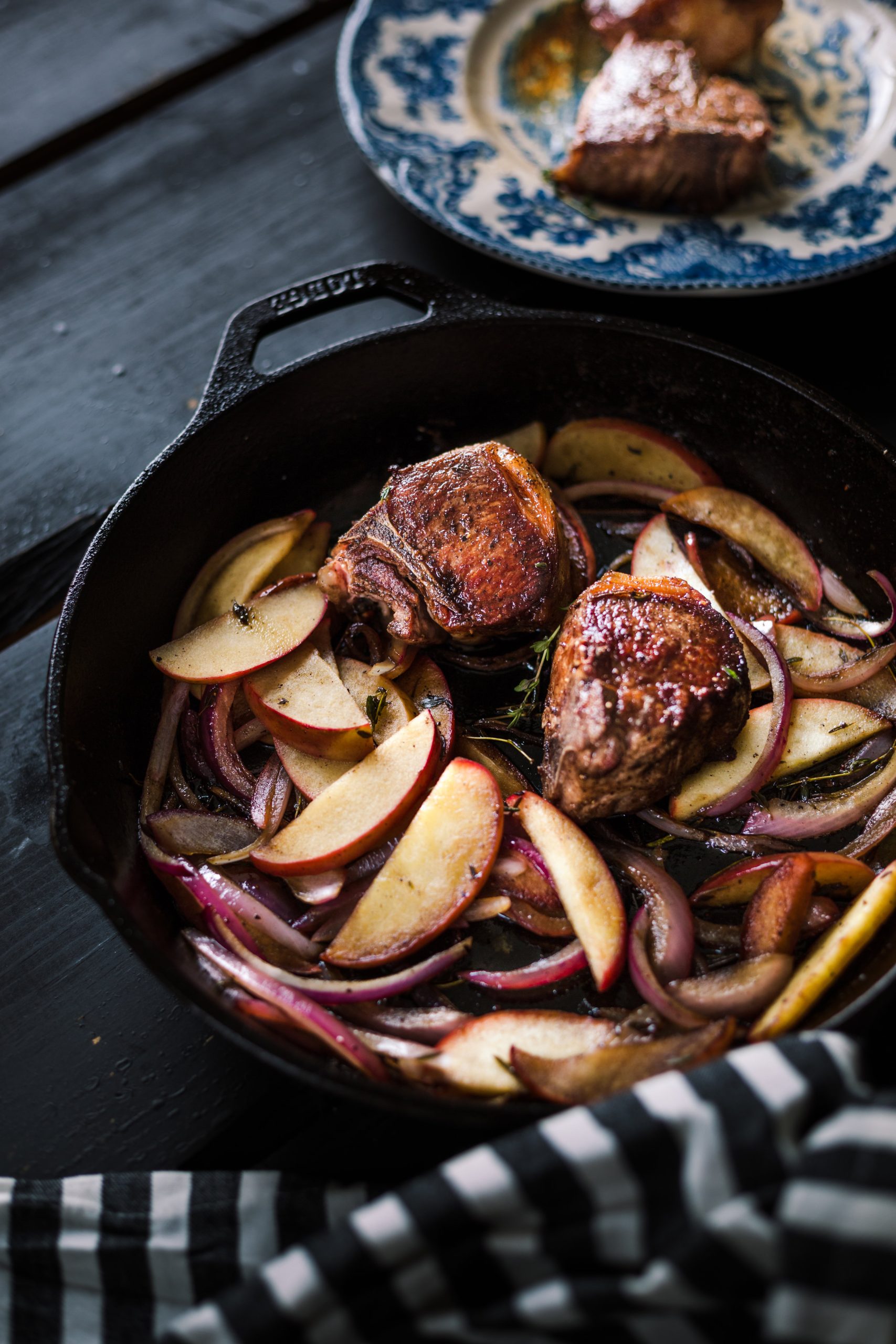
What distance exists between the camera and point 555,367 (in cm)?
283

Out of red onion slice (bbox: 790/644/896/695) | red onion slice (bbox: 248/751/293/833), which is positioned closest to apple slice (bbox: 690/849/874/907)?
red onion slice (bbox: 790/644/896/695)

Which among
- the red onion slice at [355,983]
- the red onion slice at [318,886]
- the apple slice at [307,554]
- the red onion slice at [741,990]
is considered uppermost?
the apple slice at [307,554]

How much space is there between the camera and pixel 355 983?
6.73ft

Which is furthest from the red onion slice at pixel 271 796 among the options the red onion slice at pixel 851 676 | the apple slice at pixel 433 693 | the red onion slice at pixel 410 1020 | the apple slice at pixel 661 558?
the red onion slice at pixel 851 676

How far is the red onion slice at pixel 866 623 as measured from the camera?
2.53 meters

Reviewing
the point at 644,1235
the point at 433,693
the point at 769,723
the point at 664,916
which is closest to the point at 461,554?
the point at 433,693

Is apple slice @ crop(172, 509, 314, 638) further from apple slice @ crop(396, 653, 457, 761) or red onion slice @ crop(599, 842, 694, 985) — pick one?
red onion slice @ crop(599, 842, 694, 985)

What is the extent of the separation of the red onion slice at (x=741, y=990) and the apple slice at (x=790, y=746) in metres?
0.40

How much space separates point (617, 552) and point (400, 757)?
93 centimetres

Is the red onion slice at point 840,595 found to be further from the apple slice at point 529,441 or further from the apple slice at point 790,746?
the apple slice at point 529,441

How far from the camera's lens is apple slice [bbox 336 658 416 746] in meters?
2.43

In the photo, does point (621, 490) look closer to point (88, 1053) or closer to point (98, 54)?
point (88, 1053)

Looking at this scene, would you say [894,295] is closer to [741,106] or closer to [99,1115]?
[741,106]

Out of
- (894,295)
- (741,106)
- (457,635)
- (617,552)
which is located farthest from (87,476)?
(894,295)
